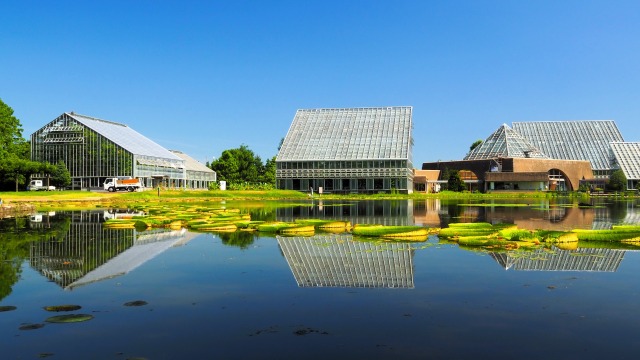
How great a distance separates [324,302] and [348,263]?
5.69 m

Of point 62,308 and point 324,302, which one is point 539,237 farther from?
point 62,308

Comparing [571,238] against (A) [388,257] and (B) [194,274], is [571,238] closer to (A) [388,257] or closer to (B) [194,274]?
(A) [388,257]

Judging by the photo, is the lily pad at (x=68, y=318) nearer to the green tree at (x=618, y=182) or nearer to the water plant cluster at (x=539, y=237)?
the water plant cluster at (x=539, y=237)

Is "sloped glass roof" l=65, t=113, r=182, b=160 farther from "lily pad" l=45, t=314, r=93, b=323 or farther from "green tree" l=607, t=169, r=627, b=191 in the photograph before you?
"green tree" l=607, t=169, r=627, b=191

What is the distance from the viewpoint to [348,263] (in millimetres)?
18906

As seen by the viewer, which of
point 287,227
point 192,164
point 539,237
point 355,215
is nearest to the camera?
point 539,237

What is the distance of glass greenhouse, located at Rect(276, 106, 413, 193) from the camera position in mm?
123062

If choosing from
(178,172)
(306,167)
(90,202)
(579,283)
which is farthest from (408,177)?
(579,283)

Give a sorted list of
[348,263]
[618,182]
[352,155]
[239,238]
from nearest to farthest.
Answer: [348,263] < [239,238] < [352,155] < [618,182]

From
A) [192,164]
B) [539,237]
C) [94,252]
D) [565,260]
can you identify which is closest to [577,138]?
[192,164]

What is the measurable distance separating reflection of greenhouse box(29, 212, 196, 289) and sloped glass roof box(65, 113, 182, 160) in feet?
272

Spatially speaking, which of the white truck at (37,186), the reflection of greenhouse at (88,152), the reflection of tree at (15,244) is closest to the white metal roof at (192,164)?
the reflection of greenhouse at (88,152)

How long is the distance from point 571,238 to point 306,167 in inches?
4120

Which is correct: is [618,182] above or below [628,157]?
below
